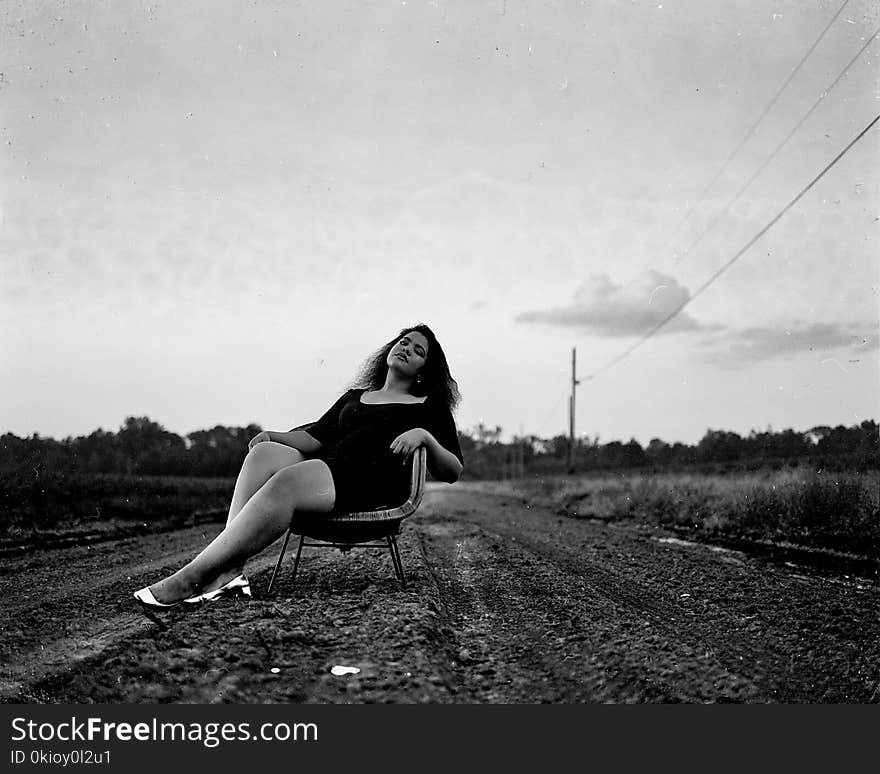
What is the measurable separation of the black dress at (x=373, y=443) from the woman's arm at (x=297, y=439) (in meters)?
0.02

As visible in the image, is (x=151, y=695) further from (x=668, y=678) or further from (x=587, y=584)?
(x=587, y=584)

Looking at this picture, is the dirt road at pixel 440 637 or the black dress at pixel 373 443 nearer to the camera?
the dirt road at pixel 440 637

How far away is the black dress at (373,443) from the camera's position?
2193 millimetres

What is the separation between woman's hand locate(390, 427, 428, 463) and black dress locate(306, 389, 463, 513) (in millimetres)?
64

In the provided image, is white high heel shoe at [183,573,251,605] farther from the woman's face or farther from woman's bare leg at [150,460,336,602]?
the woman's face

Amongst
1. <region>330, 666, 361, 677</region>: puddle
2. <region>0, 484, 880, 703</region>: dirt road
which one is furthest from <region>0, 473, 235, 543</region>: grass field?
<region>330, 666, 361, 677</region>: puddle

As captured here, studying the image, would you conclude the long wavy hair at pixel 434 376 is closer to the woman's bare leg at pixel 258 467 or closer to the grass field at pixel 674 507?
the woman's bare leg at pixel 258 467

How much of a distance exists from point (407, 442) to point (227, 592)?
0.72m

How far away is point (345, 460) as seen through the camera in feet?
7.24

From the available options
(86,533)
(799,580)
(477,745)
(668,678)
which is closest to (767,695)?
(668,678)

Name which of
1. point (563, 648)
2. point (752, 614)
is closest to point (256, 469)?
point (563, 648)

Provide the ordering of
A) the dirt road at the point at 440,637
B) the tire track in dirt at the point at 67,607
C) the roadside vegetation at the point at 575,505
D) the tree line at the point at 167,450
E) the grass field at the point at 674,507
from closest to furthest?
the dirt road at the point at 440,637 → the tire track in dirt at the point at 67,607 → the tree line at the point at 167,450 → the roadside vegetation at the point at 575,505 → the grass field at the point at 674,507

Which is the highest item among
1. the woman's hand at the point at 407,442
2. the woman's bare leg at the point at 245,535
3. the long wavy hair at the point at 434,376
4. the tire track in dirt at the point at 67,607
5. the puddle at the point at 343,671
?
the long wavy hair at the point at 434,376

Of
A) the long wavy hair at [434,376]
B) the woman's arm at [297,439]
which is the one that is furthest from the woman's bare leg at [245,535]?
Result: the long wavy hair at [434,376]
